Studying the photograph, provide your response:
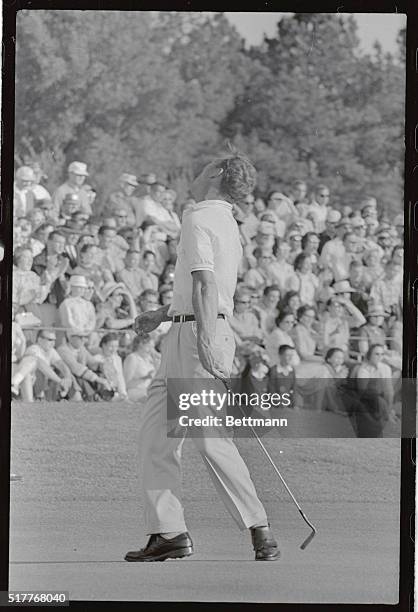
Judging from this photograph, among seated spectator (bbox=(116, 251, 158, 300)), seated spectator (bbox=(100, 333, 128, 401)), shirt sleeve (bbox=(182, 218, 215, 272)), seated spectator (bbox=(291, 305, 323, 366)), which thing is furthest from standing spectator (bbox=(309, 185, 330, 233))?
seated spectator (bbox=(100, 333, 128, 401))

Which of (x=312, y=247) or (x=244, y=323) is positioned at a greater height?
(x=312, y=247)

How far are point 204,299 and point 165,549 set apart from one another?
1.02 meters

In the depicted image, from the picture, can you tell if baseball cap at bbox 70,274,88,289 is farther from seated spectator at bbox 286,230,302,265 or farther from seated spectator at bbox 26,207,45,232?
seated spectator at bbox 286,230,302,265

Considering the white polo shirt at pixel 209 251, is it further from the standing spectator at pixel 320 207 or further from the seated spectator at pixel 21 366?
the seated spectator at pixel 21 366

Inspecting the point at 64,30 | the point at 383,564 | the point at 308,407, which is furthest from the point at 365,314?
the point at 64,30

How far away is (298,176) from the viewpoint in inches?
247

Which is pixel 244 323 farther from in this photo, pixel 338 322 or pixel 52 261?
pixel 52 261

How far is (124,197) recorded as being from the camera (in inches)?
247

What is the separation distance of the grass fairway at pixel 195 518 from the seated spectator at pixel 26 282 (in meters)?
0.44

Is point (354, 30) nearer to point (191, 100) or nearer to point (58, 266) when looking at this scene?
point (191, 100)

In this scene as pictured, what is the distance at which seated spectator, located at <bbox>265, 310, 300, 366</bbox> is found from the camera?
248 inches

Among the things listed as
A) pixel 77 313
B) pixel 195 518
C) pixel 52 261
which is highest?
pixel 52 261

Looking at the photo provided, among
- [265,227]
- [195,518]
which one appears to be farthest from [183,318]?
[195,518]

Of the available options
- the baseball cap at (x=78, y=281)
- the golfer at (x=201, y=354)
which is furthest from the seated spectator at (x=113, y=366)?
the baseball cap at (x=78, y=281)
